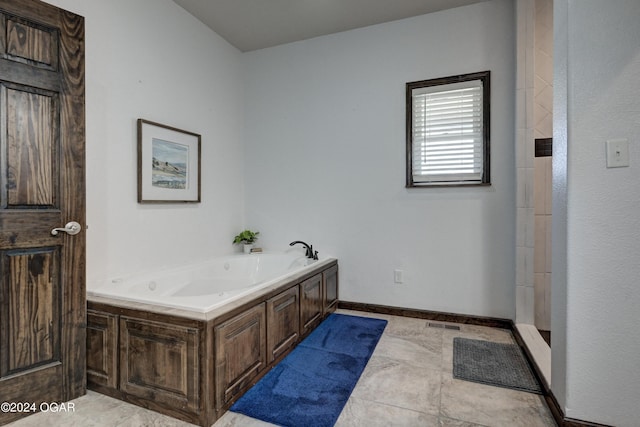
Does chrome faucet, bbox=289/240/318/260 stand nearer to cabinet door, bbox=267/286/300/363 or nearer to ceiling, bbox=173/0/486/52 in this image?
cabinet door, bbox=267/286/300/363

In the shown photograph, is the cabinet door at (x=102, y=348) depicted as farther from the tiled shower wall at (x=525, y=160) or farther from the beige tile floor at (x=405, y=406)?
the tiled shower wall at (x=525, y=160)

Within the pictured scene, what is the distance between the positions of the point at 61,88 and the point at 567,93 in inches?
100

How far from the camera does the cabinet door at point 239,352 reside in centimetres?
168

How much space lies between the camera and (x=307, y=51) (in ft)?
11.6

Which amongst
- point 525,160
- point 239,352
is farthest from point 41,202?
point 525,160

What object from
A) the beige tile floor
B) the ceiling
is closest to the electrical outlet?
the beige tile floor

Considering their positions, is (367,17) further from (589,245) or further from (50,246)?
(50,246)

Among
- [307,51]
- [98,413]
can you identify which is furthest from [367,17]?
[98,413]

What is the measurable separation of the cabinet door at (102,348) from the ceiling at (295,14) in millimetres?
2598

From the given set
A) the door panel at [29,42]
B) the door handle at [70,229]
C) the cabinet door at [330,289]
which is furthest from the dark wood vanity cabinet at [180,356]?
the door panel at [29,42]

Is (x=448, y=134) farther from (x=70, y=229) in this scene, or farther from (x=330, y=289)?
(x=70, y=229)

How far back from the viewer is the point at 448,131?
305 cm

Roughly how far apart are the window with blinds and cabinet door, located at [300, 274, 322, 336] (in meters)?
1.28

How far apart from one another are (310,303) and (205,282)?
97cm
